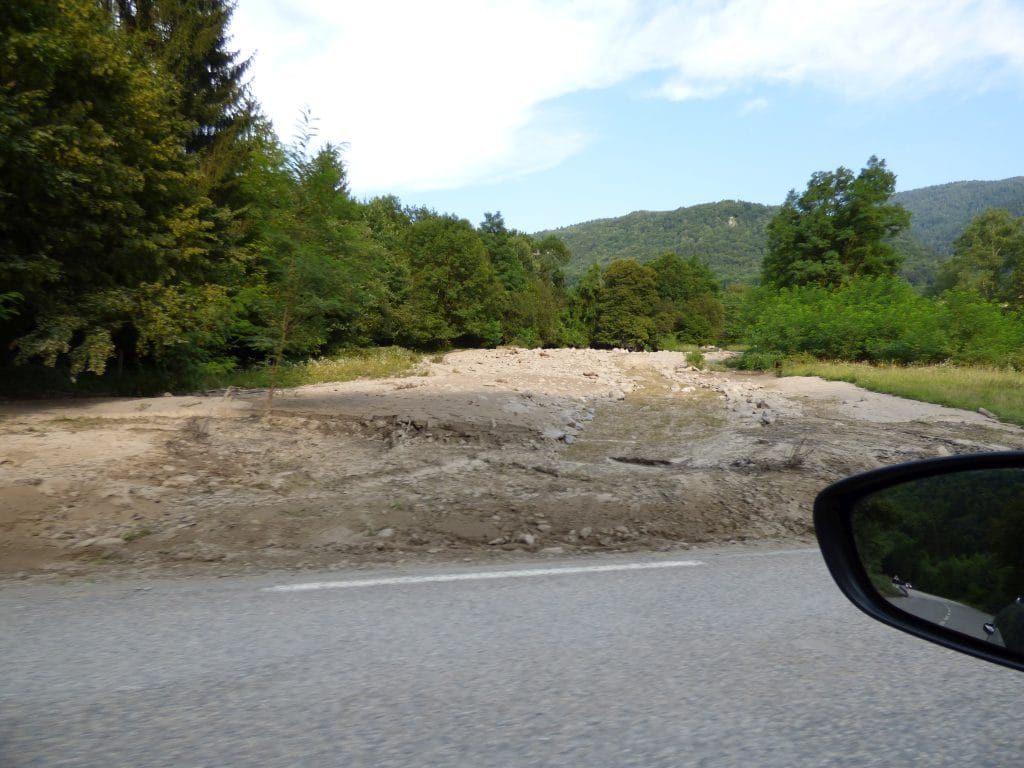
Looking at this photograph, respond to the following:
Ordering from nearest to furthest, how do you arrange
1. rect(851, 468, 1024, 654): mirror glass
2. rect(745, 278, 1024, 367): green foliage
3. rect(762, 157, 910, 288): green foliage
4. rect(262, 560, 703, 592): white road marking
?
1. rect(851, 468, 1024, 654): mirror glass
2. rect(262, 560, 703, 592): white road marking
3. rect(745, 278, 1024, 367): green foliage
4. rect(762, 157, 910, 288): green foliage

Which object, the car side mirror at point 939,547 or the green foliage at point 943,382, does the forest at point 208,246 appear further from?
the car side mirror at point 939,547

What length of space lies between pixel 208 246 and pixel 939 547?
2177 centimetres

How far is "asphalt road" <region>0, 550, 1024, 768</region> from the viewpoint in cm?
237

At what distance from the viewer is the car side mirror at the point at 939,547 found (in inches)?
59.7

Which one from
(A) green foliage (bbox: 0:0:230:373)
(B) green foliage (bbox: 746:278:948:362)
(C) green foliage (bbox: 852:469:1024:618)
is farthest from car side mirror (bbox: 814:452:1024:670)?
(B) green foliage (bbox: 746:278:948:362)

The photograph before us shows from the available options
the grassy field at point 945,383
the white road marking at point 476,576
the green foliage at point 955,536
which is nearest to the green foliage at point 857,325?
the grassy field at point 945,383

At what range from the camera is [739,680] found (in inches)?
116

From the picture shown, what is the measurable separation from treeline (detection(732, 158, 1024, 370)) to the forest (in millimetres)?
118

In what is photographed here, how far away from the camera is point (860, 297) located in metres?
34.3

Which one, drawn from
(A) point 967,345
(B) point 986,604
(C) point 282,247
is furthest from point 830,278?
(B) point 986,604

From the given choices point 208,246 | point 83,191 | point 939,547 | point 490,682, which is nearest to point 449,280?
point 208,246

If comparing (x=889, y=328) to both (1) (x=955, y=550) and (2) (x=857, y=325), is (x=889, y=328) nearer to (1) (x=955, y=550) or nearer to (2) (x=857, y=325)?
(2) (x=857, y=325)

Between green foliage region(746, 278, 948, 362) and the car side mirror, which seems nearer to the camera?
the car side mirror

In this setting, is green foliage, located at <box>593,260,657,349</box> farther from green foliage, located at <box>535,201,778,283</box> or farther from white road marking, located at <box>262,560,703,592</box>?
green foliage, located at <box>535,201,778,283</box>
